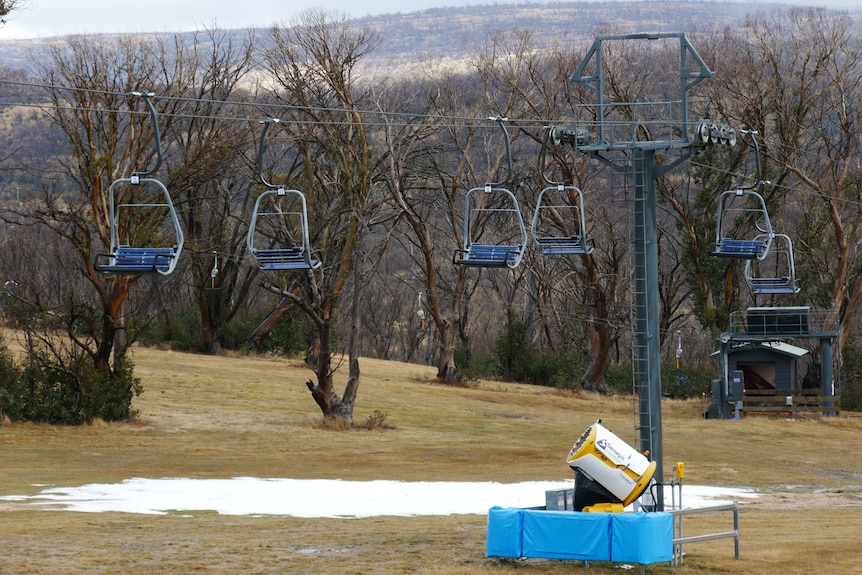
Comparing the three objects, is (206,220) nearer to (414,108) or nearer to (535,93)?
(414,108)

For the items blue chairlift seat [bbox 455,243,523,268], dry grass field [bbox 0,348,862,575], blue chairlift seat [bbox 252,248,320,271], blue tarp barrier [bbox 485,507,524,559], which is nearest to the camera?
blue tarp barrier [bbox 485,507,524,559]

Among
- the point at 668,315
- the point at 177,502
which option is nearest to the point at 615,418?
the point at 668,315

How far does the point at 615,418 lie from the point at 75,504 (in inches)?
1249

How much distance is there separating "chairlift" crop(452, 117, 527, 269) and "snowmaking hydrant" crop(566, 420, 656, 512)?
15.2ft

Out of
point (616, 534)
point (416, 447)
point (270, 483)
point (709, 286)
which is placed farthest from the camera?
point (709, 286)

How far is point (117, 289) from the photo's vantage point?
38.5m

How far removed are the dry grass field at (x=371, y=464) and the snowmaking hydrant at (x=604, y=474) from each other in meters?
1.07

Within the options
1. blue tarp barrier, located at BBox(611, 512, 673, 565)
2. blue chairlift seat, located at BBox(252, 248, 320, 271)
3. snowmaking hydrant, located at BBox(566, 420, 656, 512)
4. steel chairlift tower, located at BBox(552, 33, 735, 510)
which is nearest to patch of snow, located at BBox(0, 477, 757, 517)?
steel chairlift tower, located at BBox(552, 33, 735, 510)

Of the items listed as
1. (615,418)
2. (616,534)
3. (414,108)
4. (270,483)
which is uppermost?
(414,108)

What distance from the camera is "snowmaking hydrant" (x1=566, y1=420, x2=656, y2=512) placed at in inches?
713

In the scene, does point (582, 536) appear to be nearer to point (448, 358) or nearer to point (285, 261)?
point (285, 261)

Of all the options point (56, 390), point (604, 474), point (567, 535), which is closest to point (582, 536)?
point (567, 535)

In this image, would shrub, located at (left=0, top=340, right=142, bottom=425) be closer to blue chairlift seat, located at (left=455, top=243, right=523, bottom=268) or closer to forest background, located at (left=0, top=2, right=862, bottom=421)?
forest background, located at (left=0, top=2, right=862, bottom=421)

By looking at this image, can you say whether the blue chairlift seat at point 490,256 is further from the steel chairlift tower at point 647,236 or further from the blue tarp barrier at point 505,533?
the blue tarp barrier at point 505,533
